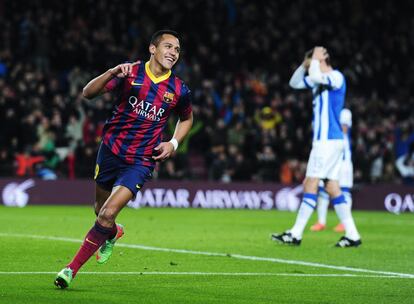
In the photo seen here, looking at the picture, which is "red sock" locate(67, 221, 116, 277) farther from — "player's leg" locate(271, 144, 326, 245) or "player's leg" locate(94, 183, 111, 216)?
"player's leg" locate(271, 144, 326, 245)

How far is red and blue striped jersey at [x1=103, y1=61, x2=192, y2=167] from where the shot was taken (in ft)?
30.2

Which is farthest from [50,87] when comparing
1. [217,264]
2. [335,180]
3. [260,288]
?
[260,288]

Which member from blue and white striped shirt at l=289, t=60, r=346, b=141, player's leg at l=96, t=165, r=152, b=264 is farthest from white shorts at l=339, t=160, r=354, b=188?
player's leg at l=96, t=165, r=152, b=264

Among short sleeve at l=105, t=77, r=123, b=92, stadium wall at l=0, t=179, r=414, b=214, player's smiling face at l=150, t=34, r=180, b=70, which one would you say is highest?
player's smiling face at l=150, t=34, r=180, b=70

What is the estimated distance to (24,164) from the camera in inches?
946

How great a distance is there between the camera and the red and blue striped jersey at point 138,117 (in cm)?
921

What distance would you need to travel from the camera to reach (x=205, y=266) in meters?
10.7

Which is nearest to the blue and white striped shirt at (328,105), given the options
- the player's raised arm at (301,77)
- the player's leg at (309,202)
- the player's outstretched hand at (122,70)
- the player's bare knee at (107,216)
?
the player's leg at (309,202)

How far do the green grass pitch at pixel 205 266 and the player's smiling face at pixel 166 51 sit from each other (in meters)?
2.04

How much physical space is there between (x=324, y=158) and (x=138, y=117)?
5039mm

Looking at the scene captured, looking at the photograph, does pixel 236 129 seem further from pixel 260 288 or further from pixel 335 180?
pixel 260 288

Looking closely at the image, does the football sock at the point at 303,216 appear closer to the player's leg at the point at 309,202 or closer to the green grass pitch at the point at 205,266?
the player's leg at the point at 309,202

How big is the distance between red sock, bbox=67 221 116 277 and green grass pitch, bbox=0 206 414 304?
9.5 inches

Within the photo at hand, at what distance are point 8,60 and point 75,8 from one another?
362cm
